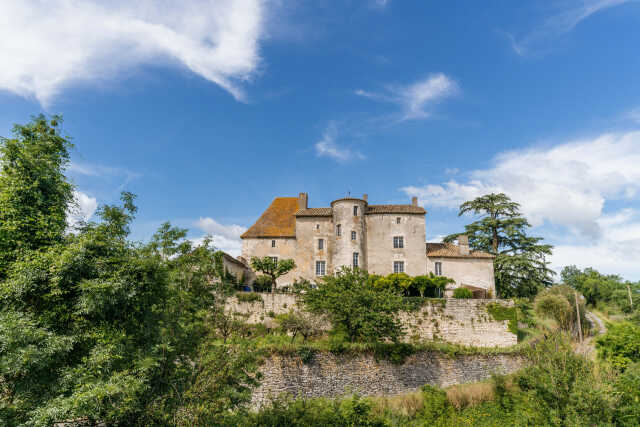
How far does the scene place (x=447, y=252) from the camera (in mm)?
30156

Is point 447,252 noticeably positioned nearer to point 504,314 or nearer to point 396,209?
point 396,209

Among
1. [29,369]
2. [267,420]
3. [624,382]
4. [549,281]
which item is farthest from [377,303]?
[549,281]

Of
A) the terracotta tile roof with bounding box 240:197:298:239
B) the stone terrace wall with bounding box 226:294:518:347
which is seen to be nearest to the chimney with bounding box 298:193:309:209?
the terracotta tile roof with bounding box 240:197:298:239

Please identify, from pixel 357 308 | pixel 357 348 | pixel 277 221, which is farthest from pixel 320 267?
pixel 357 348

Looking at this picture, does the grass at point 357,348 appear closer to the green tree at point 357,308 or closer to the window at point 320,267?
the green tree at point 357,308

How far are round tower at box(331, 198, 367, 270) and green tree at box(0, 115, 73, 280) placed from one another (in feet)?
74.0

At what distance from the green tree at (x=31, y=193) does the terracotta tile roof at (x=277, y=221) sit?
890 inches

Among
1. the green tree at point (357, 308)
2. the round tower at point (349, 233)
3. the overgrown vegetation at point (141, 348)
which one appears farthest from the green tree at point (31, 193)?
the round tower at point (349, 233)

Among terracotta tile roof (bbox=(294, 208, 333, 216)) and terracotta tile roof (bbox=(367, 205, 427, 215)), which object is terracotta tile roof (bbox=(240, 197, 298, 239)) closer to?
terracotta tile roof (bbox=(294, 208, 333, 216))

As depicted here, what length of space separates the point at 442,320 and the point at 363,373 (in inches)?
319

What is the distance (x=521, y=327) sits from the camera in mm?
26750

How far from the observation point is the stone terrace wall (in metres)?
23.3

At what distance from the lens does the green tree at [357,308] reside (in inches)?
763

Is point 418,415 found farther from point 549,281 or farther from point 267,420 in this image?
point 549,281
